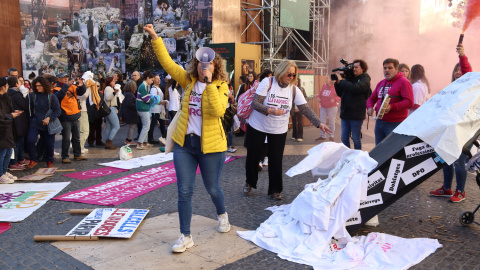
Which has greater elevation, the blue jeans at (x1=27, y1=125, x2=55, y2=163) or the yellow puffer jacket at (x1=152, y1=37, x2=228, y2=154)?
the yellow puffer jacket at (x1=152, y1=37, x2=228, y2=154)

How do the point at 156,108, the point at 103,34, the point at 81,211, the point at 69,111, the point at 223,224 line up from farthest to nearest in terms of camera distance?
the point at 103,34 < the point at 156,108 < the point at 69,111 < the point at 81,211 < the point at 223,224

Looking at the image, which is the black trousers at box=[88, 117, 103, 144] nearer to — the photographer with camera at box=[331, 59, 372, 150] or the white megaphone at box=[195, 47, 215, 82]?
the photographer with camera at box=[331, 59, 372, 150]

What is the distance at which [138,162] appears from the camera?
856 centimetres

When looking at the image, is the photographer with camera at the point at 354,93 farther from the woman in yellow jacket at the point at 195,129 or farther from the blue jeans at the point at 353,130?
the woman in yellow jacket at the point at 195,129

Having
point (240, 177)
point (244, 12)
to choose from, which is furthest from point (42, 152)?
point (244, 12)

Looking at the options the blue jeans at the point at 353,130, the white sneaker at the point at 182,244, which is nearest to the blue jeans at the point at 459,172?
the blue jeans at the point at 353,130

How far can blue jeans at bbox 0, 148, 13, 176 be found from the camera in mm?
6789

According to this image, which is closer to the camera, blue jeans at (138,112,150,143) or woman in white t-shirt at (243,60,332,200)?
woman in white t-shirt at (243,60,332,200)

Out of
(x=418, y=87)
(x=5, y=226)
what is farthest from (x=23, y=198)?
(x=418, y=87)

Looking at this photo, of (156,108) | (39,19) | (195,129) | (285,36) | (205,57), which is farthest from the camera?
(39,19)

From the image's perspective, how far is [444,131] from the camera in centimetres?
411

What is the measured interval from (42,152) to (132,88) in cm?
266

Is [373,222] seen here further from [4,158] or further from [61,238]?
[4,158]

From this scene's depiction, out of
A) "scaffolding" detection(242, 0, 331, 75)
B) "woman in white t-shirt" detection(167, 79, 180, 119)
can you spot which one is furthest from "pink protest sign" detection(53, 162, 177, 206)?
"scaffolding" detection(242, 0, 331, 75)
